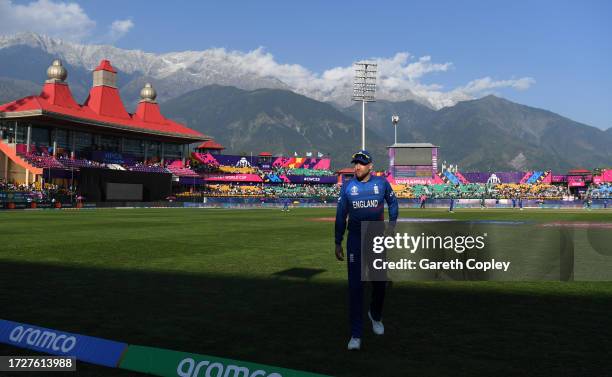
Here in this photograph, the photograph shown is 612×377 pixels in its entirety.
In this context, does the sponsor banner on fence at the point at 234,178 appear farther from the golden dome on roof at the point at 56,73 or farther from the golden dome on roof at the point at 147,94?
the golden dome on roof at the point at 56,73

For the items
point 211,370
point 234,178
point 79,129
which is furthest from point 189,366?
point 234,178

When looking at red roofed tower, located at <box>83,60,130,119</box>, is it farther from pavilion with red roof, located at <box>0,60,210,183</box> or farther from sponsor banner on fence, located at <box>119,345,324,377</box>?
sponsor banner on fence, located at <box>119,345,324,377</box>

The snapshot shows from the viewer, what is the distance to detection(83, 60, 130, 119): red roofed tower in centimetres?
9619

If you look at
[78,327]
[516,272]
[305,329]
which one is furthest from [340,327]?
[516,272]

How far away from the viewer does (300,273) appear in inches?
523

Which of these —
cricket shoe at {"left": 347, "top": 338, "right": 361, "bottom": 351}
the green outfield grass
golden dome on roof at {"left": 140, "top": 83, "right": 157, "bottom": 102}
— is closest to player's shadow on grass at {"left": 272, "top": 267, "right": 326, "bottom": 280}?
the green outfield grass

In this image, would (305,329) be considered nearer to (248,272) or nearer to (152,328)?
(152,328)

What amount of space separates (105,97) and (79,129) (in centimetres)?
1677

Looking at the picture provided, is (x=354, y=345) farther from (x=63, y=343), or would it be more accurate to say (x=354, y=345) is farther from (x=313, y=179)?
(x=313, y=179)

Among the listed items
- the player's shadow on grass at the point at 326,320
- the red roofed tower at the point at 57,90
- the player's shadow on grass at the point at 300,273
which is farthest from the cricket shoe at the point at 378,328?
the red roofed tower at the point at 57,90

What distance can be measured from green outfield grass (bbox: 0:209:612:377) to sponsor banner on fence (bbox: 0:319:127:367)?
0.16 metres

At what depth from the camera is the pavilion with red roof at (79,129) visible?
73062 millimetres

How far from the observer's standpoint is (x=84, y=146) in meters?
84.7

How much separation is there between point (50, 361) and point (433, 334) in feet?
15.8
